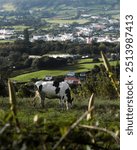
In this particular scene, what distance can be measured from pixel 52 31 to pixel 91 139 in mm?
137113

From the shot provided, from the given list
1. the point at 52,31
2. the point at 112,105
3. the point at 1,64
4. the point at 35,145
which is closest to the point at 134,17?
the point at 35,145

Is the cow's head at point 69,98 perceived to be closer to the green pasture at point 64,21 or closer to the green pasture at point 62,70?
the green pasture at point 62,70

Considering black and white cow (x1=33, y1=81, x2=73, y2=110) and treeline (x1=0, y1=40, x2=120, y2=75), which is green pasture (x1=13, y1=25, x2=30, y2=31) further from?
black and white cow (x1=33, y1=81, x2=73, y2=110)

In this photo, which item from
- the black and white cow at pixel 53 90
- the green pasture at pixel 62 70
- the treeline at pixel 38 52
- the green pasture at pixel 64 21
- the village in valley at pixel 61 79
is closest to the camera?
the village in valley at pixel 61 79

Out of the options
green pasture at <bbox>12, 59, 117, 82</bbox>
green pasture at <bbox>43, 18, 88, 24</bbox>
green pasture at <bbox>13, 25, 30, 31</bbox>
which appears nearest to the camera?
green pasture at <bbox>12, 59, 117, 82</bbox>

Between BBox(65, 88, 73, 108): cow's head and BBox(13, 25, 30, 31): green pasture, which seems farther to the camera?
BBox(13, 25, 30, 31): green pasture

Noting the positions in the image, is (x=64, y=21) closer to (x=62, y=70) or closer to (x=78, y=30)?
(x=78, y=30)

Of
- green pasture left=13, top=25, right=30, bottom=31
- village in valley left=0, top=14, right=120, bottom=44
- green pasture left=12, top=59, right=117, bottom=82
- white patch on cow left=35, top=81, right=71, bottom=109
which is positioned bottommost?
village in valley left=0, top=14, right=120, bottom=44

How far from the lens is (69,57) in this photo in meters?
80.4

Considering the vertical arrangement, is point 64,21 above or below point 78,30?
above

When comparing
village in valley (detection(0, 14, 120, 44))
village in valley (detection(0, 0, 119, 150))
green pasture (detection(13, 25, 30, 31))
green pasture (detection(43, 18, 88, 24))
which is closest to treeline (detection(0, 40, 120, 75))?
village in valley (detection(0, 0, 119, 150))

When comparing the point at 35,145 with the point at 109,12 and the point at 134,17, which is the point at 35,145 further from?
the point at 109,12

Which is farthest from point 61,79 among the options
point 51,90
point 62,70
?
point 62,70

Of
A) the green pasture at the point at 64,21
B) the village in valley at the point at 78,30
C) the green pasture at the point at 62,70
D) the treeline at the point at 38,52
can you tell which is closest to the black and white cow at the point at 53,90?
the green pasture at the point at 62,70
